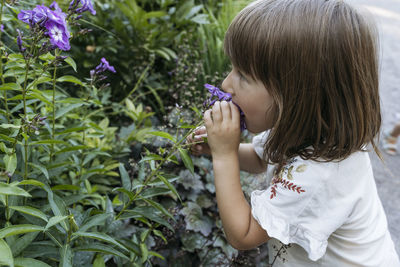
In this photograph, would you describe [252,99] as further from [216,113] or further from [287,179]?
[287,179]

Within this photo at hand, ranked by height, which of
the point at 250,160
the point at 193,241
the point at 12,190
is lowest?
the point at 193,241

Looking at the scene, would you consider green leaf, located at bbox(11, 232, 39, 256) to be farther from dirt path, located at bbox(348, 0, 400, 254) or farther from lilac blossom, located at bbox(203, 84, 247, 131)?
dirt path, located at bbox(348, 0, 400, 254)

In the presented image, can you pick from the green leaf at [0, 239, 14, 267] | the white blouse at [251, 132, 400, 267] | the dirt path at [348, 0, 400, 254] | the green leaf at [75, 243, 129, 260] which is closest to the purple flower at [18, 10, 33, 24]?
the green leaf at [0, 239, 14, 267]

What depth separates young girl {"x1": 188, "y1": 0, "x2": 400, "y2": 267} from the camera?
1.52 metres

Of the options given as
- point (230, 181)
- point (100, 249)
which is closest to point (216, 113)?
point (230, 181)

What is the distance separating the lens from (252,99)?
1.62 metres

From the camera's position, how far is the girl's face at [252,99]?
1.61 meters

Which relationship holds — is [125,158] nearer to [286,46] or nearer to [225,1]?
[286,46]

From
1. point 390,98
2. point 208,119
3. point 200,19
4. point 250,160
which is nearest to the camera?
point 208,119

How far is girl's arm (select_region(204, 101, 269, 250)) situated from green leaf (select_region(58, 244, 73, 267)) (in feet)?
1.82

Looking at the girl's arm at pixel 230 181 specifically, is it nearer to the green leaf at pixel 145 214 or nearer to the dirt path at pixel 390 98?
the green leaf at pixel 145 214

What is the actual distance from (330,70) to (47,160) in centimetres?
123

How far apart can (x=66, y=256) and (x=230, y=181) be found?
629 millimetres

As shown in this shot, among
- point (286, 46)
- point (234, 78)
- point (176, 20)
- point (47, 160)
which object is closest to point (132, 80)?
point (176, 20)
